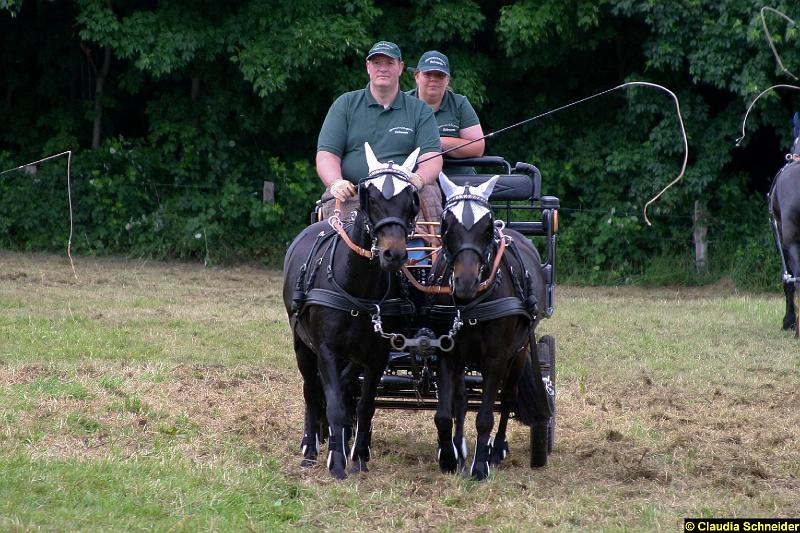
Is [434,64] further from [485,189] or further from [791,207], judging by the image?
[791,207]

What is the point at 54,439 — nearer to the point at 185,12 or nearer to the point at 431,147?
the point at 431,147

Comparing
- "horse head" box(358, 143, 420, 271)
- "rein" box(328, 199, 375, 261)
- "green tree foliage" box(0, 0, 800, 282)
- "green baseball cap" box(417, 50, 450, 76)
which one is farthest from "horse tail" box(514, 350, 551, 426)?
"green tree foliage" box(0, 0, 800, 282)

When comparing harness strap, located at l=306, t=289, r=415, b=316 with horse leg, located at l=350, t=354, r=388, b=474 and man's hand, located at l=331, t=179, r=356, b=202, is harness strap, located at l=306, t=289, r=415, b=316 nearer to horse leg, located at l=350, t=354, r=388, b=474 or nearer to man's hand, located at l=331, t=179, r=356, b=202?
horse leg, located at l=350, t=354, r=388, b=474

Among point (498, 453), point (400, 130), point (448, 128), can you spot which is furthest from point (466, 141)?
point (498, 453)

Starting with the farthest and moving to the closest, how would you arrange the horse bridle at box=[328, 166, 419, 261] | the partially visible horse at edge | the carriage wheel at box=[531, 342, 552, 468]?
the partially visible horse at edge → the carriage wheel at box=[531, 342, 552, 468] → the horse bridle at box=[328, 166, 419, 261]

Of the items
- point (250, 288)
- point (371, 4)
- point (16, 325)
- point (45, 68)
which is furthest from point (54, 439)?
point (45, 68)

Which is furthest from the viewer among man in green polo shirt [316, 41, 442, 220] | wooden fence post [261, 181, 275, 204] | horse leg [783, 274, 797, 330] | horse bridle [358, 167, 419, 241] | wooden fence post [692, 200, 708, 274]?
wooden fence post [261, 181, 275, 204]

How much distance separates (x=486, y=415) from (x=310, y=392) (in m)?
1.22

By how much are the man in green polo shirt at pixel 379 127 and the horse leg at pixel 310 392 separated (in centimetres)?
95

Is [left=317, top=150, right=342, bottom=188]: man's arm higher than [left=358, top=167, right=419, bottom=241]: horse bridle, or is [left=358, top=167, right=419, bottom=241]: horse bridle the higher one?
[left=317, top=150, right=342, bottom=188]: man's arm

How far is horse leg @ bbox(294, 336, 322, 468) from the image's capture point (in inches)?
266

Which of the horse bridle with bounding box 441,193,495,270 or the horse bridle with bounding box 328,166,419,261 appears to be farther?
the horse bridle with bounding box 441,193,495,270

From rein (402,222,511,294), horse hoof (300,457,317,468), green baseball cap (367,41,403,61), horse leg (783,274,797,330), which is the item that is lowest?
horse hoof (300,457,317,468)

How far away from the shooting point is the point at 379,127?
6867 millimetres
